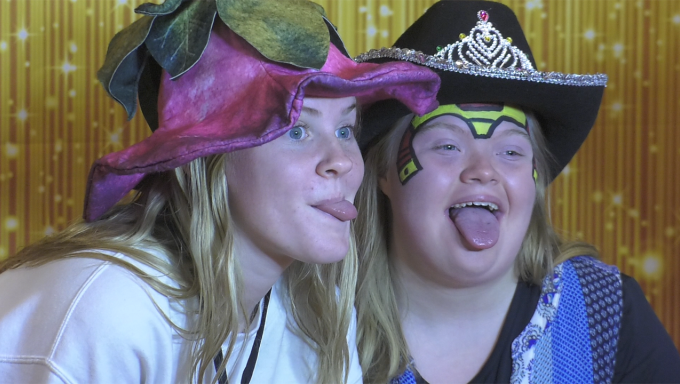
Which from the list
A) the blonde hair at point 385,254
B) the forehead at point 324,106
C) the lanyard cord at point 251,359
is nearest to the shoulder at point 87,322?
the lanyard cord at point 251,359

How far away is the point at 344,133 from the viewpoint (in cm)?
121

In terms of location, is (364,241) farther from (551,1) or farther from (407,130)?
(551,1)

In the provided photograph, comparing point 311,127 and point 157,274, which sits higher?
point 311,127

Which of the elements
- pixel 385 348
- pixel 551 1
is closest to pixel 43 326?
pixel 385 348

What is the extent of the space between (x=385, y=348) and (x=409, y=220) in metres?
0.26

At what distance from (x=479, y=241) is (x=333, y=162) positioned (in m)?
0.42

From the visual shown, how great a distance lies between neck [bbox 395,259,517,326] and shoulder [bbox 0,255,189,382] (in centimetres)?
56

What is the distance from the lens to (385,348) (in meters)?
1.48

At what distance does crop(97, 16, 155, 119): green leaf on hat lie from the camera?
110cm

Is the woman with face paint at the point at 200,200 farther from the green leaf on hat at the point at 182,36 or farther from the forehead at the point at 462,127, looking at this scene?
the forehead at the point at 462,127

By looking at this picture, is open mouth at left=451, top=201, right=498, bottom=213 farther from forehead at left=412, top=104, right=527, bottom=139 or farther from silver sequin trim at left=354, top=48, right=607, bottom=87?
silver sequin trim at left=354, top=48, right=607, bottom=87

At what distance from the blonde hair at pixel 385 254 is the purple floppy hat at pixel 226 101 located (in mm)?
409

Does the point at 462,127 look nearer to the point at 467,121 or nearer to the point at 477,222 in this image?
the point at 467,121


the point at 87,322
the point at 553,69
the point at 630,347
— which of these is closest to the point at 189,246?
the point at 87,322
